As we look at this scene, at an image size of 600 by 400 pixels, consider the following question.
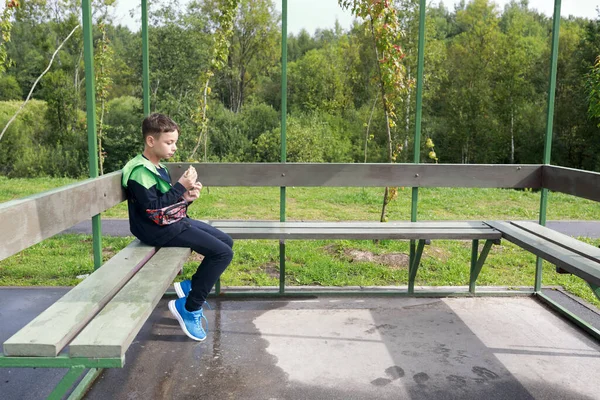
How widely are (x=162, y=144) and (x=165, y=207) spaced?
380mm

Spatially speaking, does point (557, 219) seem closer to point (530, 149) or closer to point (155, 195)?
point (155, 195)

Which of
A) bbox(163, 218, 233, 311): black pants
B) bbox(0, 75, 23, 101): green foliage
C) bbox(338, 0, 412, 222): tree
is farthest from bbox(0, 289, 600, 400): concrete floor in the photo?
bbox(0, 75, 23, 101): green foliage

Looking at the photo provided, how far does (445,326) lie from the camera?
149 inches

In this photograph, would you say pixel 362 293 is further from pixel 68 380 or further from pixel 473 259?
pixel 68 380

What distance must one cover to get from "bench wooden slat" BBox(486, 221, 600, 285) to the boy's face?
2211mm

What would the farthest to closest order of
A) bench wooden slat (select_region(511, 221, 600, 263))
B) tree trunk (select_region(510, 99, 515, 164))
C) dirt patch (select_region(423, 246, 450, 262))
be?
1. tree trunk (select_region(510, 99, 515, 164))
2. dirt patch (select_region(423, 246, 450, 262))
3. bench wooden slat (select_region(511, 221, 600, 263))

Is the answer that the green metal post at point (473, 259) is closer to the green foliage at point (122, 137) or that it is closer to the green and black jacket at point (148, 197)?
the green and black jacket at point (148, 197)

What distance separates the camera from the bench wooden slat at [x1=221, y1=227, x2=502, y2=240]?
3762mm

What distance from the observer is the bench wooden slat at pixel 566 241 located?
3138 millimetres

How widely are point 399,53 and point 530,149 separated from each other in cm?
2550

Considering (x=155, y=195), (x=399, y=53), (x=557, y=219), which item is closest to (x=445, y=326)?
(x=155, y=195)

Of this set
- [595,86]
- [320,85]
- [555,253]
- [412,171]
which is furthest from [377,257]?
[320,85]

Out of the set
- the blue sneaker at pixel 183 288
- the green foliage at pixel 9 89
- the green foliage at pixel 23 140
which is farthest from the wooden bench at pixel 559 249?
the green foliage at pixel 9 89

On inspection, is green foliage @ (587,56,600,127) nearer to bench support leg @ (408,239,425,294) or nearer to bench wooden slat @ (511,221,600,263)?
bench wooden slat @ (511,221,600,263)
